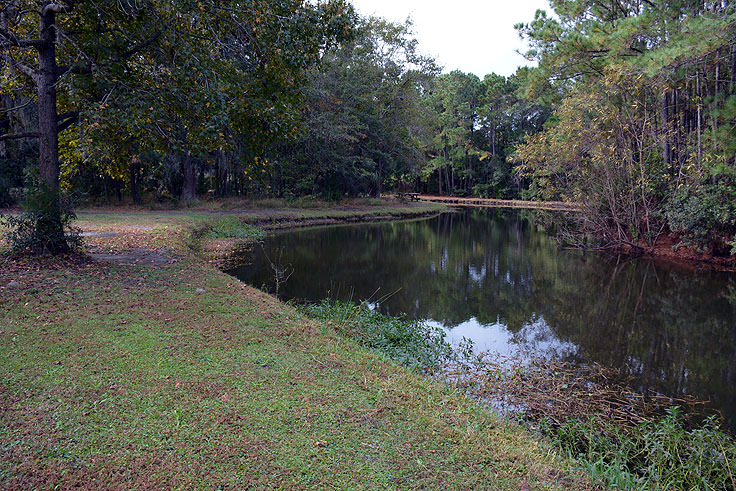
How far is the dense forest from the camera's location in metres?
7.59

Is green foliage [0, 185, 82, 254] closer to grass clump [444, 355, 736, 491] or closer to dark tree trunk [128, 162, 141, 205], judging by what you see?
grass clump [444, 355, 736, 491]

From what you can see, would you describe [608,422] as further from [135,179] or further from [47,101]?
[135,179]

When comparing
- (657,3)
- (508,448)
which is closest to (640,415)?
(508,448)

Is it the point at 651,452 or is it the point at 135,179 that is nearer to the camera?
the point at 651,452

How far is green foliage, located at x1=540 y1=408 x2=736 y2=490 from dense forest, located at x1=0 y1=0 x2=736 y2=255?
19.9 feet

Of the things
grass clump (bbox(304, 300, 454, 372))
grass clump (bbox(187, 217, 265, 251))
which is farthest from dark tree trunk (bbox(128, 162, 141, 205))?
grass clump (bbox(304, 300, 454, 372))

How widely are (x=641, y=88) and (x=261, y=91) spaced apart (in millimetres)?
13050

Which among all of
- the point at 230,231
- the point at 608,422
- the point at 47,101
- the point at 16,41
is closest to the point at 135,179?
the point at 230,231

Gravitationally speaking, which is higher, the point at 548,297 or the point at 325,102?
the point at 325,102

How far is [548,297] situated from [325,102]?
18.7 m

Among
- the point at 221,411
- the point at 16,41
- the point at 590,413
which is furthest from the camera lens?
the point at 16,41

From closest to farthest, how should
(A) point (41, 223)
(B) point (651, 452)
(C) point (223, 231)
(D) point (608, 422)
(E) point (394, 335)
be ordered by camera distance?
(B) point (651, 452) < (D) point (608, 422) < (E) point (394, 335) < (A) point (41, 223) < (C) point (223, 231)

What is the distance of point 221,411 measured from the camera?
334 centimetres

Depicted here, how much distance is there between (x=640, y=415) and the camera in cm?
470
